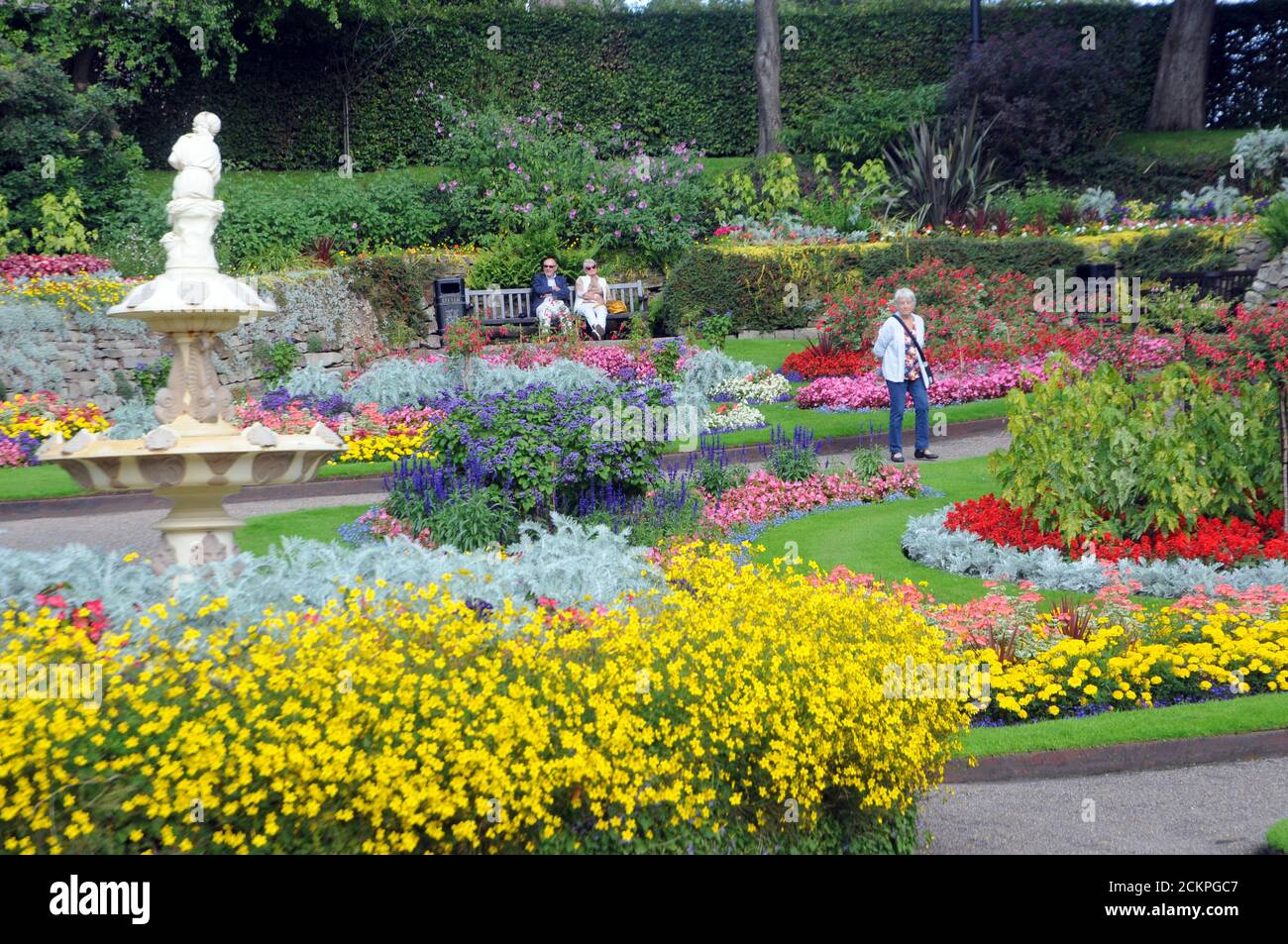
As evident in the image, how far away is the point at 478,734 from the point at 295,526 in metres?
6.84

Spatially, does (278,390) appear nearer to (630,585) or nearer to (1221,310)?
(630,585)

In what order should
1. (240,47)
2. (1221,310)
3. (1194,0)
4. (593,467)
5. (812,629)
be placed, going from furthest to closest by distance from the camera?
1. (1194,0)
2. (240,47)
3. (1221,310)
4. (593,467)
5. (812,629)

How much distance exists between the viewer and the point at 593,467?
9.96m

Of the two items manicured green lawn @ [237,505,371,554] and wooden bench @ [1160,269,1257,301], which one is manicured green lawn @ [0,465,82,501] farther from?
wooden bench @ [1160,269,1257,301]

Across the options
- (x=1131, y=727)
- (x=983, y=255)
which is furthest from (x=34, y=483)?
(x=983, y=255)

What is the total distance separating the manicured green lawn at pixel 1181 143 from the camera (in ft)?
90.3

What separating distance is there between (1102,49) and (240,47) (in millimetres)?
17544

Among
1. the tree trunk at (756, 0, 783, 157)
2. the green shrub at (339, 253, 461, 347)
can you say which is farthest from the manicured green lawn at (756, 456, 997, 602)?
the tree trunk at (756, 0, 783, 157)

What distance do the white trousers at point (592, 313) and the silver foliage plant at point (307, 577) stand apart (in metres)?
11.8

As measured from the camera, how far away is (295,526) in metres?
11.1

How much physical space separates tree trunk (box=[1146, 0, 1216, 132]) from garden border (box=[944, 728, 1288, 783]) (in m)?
25.9

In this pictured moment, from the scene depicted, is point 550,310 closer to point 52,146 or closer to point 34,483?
point 34,483

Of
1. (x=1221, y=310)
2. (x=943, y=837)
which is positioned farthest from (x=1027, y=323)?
(x=943, y=837)
